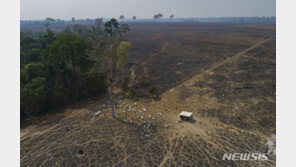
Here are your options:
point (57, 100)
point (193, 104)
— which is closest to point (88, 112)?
point (57, 100)

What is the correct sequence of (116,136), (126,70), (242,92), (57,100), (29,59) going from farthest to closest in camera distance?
(126,70) < (29,59) < (242,92) < (57,100) < (116,136)

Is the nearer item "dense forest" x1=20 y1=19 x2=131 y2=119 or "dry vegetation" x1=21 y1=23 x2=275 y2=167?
"dry vegetation" x1=21 y1=23 x2=275 y2=167

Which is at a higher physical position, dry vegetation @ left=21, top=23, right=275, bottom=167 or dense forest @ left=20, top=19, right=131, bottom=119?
dense forest @ left=20, top=19, right=131, bottom=119

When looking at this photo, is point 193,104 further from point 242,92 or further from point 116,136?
point 116,136

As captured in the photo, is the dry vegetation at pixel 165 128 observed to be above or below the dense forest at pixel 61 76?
below

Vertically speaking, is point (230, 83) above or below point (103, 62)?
below

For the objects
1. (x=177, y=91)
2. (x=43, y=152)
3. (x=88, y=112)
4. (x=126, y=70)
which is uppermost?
(x=126, y=70)

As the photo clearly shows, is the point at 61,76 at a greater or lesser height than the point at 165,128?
greater

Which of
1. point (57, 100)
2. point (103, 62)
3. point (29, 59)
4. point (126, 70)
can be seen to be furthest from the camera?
point (126, 70)

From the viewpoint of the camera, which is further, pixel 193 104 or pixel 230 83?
pixel 230 83

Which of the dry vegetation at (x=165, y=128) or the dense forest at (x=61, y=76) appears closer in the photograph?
the dry vegetation at (x=165, y=128)

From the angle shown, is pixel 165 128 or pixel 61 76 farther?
Result: pixel 61 76
